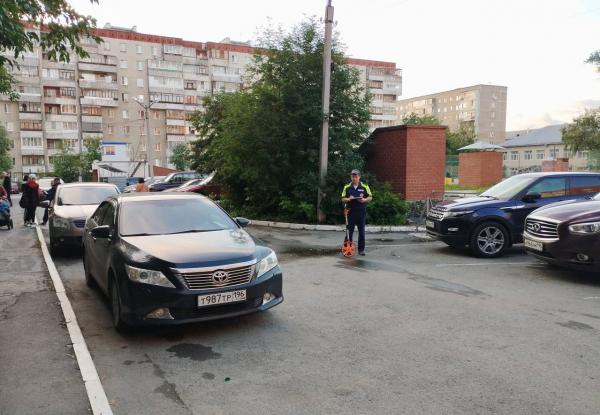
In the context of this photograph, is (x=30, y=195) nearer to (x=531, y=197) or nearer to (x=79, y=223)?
(x=79, y=223)

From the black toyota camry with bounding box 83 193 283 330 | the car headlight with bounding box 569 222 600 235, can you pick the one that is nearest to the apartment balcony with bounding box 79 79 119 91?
the black toyota camry with bounding box 83 193 283 330

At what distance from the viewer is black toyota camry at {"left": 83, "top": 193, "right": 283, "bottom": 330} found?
186 inches

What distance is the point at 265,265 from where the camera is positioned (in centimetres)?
528

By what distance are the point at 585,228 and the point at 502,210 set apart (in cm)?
243

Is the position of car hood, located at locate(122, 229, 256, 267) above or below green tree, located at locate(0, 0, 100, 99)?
below

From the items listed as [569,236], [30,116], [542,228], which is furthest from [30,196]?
[30,116]

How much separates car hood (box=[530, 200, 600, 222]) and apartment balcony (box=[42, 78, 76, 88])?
7377 centimetres

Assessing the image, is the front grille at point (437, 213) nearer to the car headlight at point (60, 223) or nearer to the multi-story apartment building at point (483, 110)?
the car headlight at point (60, 223)

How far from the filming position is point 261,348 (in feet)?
15.3

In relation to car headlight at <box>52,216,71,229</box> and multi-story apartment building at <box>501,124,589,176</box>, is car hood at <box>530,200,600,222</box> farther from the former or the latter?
multi-story apartment building at <box>501,124,589,176</box>

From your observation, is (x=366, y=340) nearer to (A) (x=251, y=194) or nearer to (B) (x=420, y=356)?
(B) (x=420, y=356)

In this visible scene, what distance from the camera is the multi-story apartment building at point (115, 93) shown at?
226 ft

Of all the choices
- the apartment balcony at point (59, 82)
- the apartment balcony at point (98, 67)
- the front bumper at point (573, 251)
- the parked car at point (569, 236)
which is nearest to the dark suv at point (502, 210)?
the parked car at point (569, 236)

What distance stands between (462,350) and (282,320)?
1.98 meters
